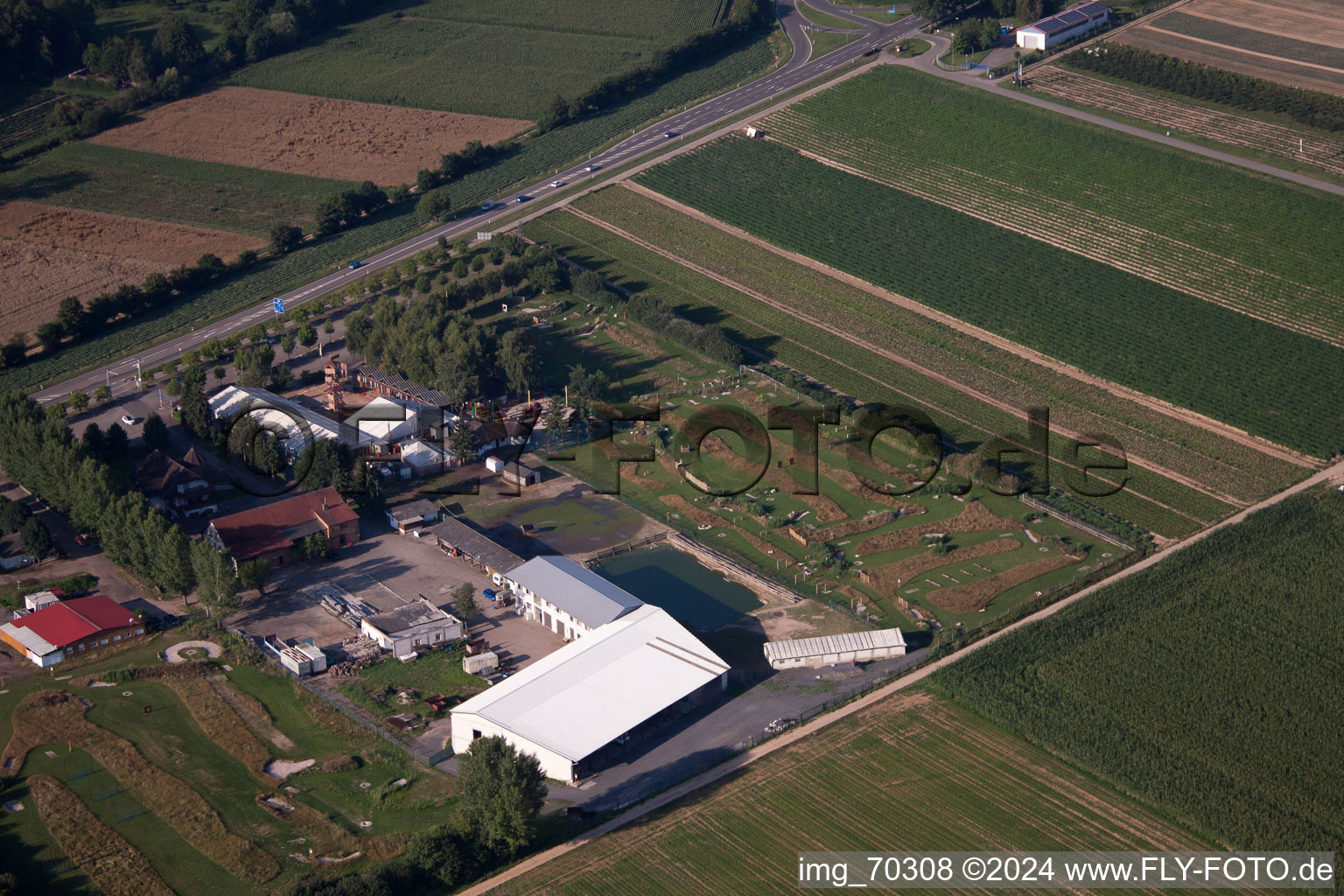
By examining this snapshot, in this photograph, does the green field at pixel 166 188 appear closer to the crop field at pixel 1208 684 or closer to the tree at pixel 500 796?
the tree at pixel 500 796

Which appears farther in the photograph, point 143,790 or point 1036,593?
point 1036,593

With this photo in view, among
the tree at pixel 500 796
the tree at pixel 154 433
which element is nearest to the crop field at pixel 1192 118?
the tree at pixel 154 433

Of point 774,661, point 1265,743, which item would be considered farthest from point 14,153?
point 1265,743

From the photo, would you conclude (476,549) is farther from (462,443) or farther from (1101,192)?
(1101,192)

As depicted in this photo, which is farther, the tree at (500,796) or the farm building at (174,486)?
the farm building at (174,486)

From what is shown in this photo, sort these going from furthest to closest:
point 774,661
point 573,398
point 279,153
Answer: point 279,153 < point 573,398 < point 774,661

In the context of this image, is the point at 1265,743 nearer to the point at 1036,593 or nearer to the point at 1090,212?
the point at 1036,593

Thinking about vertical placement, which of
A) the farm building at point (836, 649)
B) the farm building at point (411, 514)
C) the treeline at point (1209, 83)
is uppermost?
the treeline at point (1209, 83)
